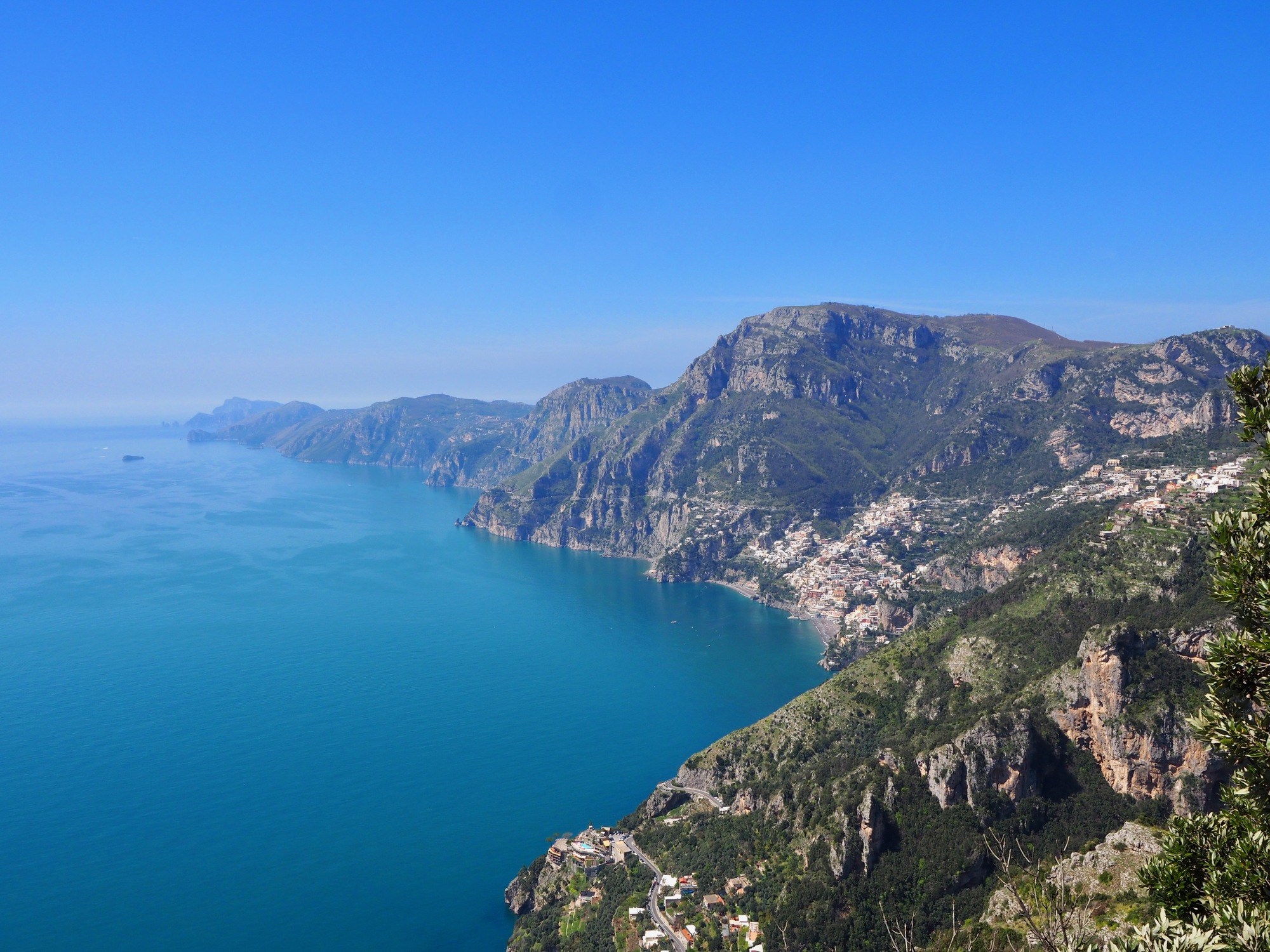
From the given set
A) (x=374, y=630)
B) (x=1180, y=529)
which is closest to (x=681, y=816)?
(x=1180, y=529)

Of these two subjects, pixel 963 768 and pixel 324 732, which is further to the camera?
pixel 324 732

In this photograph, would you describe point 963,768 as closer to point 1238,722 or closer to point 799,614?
point 1238,722

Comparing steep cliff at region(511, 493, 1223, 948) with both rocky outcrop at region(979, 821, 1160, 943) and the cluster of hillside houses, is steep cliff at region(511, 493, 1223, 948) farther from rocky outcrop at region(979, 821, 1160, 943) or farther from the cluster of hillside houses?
the cluster of hillside houses

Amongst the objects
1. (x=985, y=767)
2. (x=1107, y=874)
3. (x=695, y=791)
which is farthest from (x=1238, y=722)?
(x=695, y=791)

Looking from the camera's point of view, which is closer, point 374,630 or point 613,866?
point 613,866

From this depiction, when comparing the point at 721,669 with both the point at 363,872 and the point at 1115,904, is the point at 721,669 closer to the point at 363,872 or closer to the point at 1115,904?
the point at 363,872

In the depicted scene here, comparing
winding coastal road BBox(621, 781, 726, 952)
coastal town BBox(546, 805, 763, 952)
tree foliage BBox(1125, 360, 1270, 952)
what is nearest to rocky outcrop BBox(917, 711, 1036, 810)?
coastal town BBox(546, 805, 763, 952)
